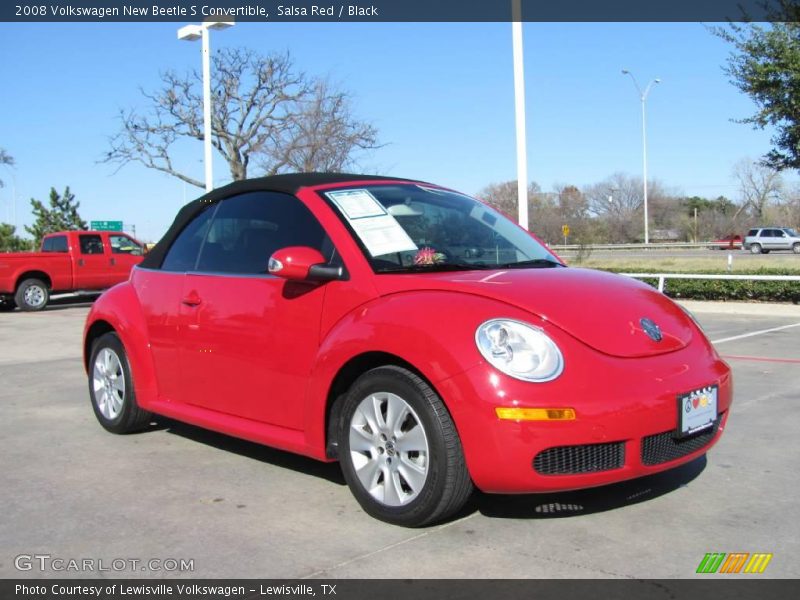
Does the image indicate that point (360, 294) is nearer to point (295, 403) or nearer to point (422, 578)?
point (295, 403)

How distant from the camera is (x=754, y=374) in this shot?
7.88 metres

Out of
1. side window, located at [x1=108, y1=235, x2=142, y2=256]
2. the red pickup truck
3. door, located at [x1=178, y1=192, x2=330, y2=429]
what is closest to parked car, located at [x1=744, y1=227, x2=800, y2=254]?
side window, located at [x1=108, y1=235, x2=142, y2=256]

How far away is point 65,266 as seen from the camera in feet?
62.3

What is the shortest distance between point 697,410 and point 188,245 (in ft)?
10.5

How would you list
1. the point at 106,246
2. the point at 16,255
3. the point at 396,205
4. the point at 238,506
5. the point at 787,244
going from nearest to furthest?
the point at 238,506, the point at 396,205, the point at 16,255, the point at 106,246, the point at 787,244

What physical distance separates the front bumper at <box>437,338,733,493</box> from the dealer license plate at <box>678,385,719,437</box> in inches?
2.3

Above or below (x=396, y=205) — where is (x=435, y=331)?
below

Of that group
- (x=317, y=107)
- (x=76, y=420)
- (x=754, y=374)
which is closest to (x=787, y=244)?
(x=317, y=107)

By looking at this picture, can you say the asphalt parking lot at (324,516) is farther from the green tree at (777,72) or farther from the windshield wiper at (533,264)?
the green tree at (777,72)

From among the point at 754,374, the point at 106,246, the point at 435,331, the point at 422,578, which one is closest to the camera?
the point at 422,578

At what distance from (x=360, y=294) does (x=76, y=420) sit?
3.33 metres

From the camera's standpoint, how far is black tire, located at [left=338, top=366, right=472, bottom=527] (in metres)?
3.45

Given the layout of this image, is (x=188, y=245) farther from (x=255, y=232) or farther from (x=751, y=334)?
(x=751, y=334)

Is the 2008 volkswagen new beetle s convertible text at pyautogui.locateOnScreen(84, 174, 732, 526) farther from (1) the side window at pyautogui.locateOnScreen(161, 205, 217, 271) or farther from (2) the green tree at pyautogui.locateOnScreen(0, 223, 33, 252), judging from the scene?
(2) the green tree at pyautogui.locateOnScreen(0, 223, 33, 252)
